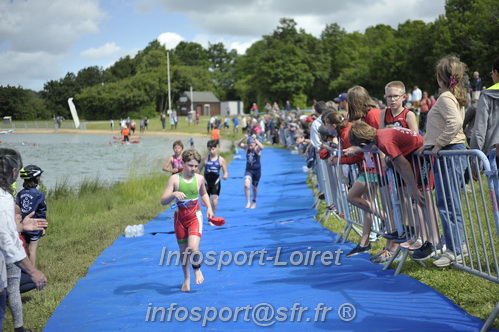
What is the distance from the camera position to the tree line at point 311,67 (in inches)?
1729

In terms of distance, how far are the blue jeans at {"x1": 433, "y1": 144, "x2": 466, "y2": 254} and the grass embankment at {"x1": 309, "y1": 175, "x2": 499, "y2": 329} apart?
308 mm

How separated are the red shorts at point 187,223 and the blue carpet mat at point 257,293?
1.73ft

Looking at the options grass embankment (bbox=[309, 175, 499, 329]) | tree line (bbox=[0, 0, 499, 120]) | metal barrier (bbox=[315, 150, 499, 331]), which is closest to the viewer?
metal barrier (bbox=[315, 150, 499, 331])

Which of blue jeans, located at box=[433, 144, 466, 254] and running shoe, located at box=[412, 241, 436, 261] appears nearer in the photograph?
blue jeans, located at box=[433, 144, 466, 254]

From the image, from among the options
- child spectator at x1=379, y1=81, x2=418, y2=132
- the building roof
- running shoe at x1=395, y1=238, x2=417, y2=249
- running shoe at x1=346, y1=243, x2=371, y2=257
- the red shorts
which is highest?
the building roof

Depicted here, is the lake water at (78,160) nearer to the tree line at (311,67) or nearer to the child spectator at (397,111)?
the tree line at (311,67)

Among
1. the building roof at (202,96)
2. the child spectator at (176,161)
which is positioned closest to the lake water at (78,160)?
the child spectator at (176,161)

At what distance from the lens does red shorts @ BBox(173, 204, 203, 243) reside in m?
6.17

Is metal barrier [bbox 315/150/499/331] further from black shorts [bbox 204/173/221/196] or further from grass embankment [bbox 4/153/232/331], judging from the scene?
black shorts [bbox 204/173/221/196]

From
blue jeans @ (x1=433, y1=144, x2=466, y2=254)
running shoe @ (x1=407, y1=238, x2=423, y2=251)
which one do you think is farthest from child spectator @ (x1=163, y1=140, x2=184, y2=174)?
blue jeans @ (x1=433, y1=144, x2=466, y2=254)

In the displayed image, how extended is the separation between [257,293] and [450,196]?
6.73ft

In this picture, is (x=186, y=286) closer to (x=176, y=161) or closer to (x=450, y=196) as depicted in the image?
(x=450, y=196)

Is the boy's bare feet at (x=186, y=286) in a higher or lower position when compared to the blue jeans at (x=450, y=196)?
lower

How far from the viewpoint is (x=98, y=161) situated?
32.9 metres
